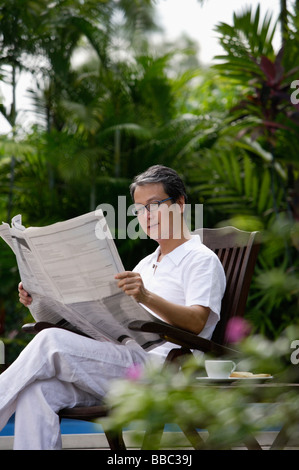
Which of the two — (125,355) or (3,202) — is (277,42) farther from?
(125,355)

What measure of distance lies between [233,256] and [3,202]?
4.84 meters

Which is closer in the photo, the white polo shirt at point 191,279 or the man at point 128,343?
the man at point 128,343

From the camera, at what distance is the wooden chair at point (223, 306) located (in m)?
1.80

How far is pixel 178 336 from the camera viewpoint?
1.86 meters

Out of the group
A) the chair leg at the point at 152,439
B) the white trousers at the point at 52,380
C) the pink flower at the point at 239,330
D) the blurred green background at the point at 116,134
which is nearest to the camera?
the chair leg at the point at 152,439

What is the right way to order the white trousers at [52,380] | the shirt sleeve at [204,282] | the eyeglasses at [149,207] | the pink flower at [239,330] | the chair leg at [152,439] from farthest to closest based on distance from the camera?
the eyeglasses at [149,207] < the shirt sleeve at [204,282] < the white trousers at [52,380] < the pink flower at [239,330] < the chair leg at [152,439]

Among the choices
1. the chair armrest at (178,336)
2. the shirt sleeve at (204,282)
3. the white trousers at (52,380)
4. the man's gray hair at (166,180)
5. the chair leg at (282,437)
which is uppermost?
the man's gray hair at (166,180)

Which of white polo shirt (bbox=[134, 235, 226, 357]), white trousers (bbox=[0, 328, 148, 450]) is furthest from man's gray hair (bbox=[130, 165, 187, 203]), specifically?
white trousers (bbox=[0, 328, 148, 450])

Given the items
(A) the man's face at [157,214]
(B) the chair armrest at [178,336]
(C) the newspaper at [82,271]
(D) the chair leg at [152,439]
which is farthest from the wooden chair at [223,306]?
(D) the chair leg at [152,439]

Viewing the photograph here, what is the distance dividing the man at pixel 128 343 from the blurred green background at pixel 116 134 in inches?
103

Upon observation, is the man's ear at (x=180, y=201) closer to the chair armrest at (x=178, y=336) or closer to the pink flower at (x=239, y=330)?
the chair armrest at (x=178, y=336)

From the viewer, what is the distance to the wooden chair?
1.80 meters

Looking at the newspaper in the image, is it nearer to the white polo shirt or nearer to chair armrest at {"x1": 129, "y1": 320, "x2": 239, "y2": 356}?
chair armrest at {"x1": 129, "y1": 320, "x2": 239, "y2": 356}
